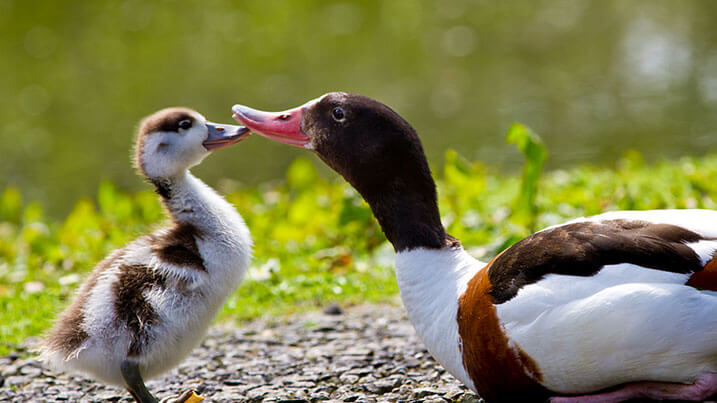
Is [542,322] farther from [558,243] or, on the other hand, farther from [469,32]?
[469,32]

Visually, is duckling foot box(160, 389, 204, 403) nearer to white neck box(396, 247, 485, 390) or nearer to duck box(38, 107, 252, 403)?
duck box(38, 107, 252, 403)

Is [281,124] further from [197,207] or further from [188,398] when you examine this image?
[188,398]

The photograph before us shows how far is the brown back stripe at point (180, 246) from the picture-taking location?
4.75 m

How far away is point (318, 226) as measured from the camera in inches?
321

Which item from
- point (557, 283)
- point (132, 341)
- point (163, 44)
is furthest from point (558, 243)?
point (163, 44)

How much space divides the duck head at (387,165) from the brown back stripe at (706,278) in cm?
131

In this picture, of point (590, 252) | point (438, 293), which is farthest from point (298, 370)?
point (590, 252)

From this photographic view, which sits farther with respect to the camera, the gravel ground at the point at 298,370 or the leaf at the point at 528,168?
the leaf at the point at 528,168

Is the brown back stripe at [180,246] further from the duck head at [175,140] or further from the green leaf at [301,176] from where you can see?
the green leaf at [301,176]

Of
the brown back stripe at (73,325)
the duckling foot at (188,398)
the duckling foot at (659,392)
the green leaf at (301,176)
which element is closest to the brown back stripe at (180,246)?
the brown back stripe at (73,325)

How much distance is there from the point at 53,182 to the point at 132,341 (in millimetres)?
10213

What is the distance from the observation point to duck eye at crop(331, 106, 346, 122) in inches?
171

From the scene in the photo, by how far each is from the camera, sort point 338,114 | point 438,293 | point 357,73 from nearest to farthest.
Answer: point 438,293, point 338,114, point 357,73

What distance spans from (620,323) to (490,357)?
624 millimetres
